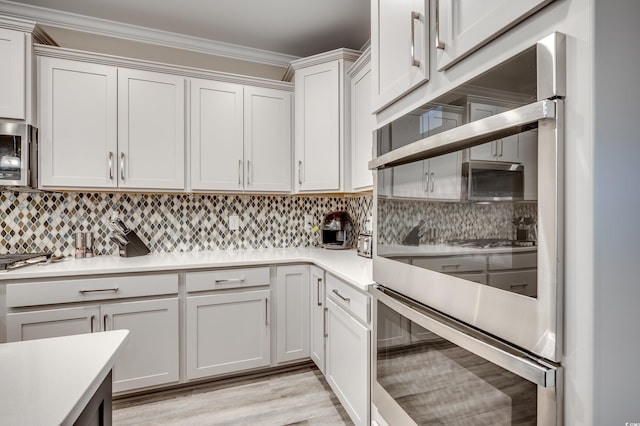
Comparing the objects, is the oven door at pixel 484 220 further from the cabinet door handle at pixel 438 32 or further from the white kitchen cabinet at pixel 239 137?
the white kitchen cabinet at pixel 239 137

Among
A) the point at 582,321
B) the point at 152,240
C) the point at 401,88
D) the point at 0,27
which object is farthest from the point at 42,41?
the point at 582,321

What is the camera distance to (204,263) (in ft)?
7.25

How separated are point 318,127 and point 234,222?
109 cm

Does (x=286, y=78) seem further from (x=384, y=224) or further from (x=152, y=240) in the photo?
(x=384, y=224)

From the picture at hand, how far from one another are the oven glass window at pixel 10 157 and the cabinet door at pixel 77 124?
5.1 inches

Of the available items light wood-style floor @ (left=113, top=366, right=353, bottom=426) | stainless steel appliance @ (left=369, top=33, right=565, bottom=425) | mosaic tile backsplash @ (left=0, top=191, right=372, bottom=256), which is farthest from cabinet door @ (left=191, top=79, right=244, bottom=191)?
stainless steel appliance @ (left=369, top=33, right=565, bottom=425)

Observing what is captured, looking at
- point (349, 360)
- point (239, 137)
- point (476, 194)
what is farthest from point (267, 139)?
point (476, 194)

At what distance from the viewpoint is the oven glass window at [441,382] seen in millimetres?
686

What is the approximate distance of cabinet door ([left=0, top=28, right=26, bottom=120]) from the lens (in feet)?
6.55

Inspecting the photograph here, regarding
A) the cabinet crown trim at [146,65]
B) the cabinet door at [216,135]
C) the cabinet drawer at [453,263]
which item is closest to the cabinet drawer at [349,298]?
the cabinet drawer at [453,263]

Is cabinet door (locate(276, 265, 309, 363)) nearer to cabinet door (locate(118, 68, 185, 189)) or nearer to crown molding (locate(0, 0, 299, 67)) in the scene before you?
cabinet door (locate(118, 68, 185, 189))

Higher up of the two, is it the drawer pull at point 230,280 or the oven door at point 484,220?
the oven door at point 484,220

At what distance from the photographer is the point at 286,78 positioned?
9.44 feet

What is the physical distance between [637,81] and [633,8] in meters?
0.13
